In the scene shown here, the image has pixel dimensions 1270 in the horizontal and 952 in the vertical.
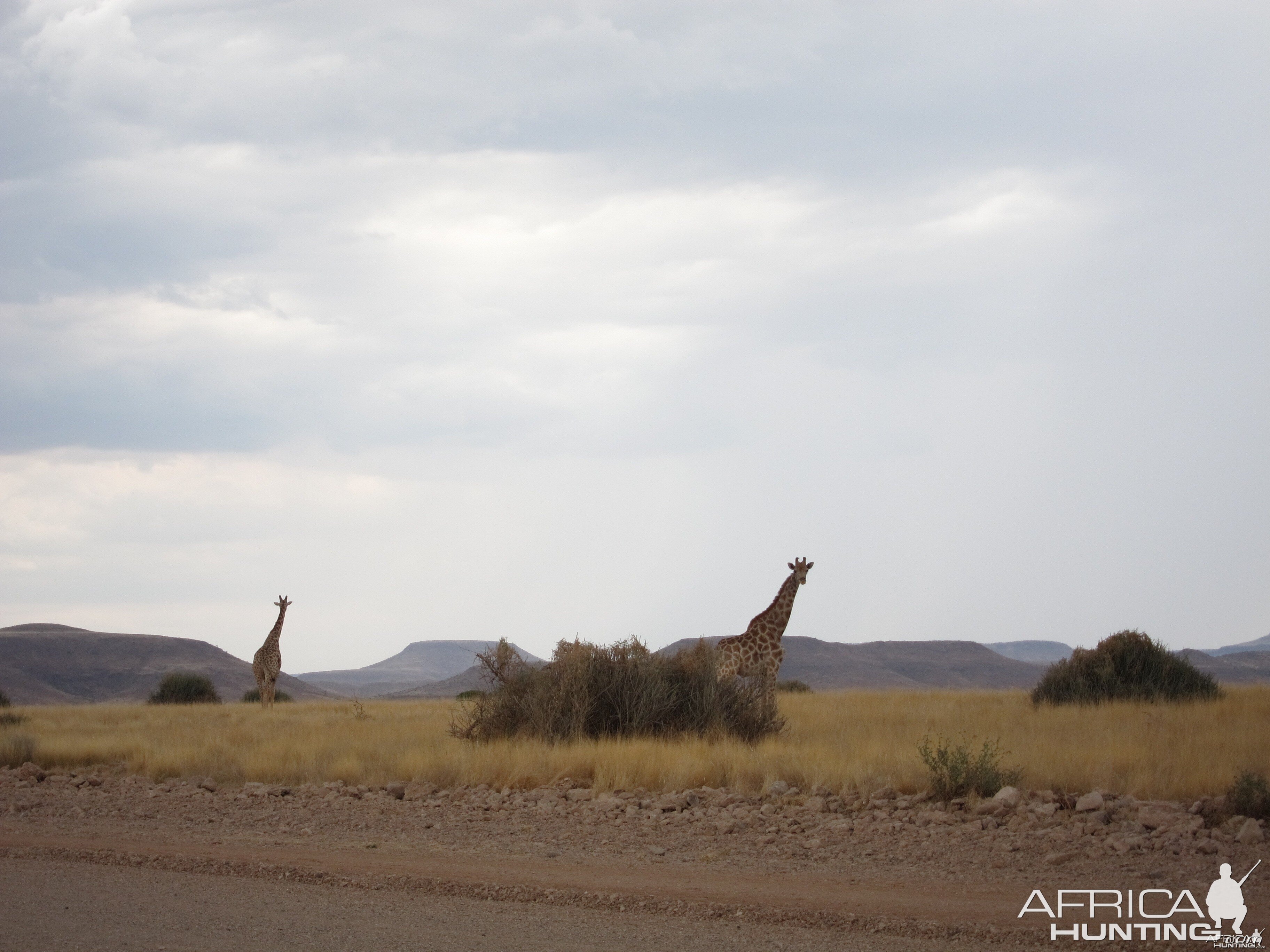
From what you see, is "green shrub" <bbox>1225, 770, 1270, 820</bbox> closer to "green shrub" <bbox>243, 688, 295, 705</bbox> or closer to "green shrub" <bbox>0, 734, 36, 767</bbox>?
"green shrub" <bbox>0, 734, 36, 767</bbox>

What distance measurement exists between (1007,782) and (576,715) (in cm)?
609

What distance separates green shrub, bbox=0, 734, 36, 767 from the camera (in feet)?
47.4

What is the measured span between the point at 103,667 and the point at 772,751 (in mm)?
77678

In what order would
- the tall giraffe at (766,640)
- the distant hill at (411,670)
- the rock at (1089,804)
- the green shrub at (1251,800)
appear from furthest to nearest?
the distant hill at (411,670) < the tall giraffe at (766,640) < the rock at (1089,804) < the green shrub at (1251,800)

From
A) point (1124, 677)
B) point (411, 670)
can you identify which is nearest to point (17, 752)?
point (1124, 677)

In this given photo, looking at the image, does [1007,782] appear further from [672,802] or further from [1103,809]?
[672,802]

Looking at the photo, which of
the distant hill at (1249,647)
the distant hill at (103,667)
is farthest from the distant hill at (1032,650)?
the distant hill at (103,667)

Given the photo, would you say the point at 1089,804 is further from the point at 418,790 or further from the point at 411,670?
the point at 411,670

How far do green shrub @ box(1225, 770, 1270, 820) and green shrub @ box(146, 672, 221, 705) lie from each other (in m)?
30.6

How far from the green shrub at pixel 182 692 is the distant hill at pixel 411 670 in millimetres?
89113

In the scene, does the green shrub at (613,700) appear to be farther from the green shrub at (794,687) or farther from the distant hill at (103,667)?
the distant hill at (103,667)

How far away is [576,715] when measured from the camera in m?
14.4

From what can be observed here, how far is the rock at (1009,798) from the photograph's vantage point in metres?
9.10

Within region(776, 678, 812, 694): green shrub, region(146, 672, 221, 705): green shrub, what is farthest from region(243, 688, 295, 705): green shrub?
region(776, 678, 812, 694): green shrub
